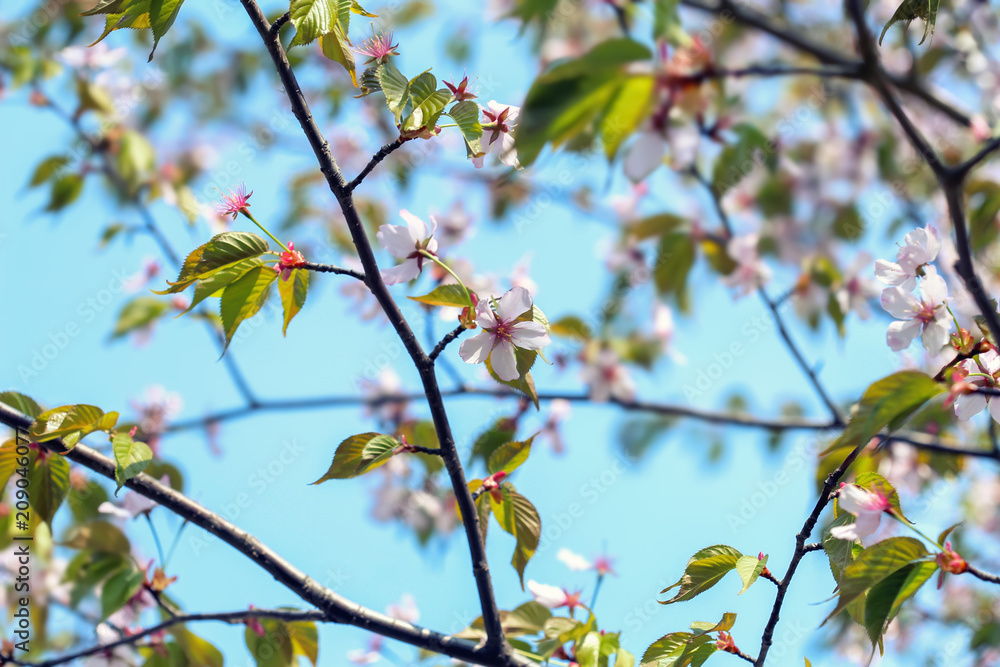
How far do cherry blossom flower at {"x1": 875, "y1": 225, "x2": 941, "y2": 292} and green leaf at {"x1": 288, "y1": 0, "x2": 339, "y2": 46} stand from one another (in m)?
0.82

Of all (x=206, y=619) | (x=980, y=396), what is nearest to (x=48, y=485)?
(x=206, y=619)

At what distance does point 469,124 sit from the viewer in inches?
31.4

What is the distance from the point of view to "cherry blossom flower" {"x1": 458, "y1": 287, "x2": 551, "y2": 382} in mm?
859

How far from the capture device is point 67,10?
7.86 ft

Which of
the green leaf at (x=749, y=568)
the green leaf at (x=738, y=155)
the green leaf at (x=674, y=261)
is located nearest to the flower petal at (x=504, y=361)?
the green leaf at (x=749, y=568)

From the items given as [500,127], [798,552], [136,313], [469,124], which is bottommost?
[798,552]

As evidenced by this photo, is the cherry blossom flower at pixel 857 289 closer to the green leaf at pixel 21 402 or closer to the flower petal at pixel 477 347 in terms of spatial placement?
the flower petal at pixel 477 347

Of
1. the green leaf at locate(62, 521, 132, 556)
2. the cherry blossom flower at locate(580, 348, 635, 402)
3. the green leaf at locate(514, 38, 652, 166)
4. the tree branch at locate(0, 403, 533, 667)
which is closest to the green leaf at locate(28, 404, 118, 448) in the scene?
the tree branch at locate(0, 403, 533, 667)

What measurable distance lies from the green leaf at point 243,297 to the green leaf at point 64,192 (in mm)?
1644

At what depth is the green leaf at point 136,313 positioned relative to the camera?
198cm

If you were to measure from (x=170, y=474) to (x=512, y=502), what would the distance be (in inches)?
27.3

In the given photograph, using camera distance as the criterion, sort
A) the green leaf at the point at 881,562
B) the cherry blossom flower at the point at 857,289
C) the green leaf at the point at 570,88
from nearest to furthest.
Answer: the green leaf at the point at 570,88
the green leaf at the point at 881,562
the cherry blossom flower at the point at 857,289

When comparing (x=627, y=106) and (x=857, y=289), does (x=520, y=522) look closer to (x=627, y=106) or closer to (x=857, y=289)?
(x=627, y=106)

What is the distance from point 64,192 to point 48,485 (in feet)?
4.90
